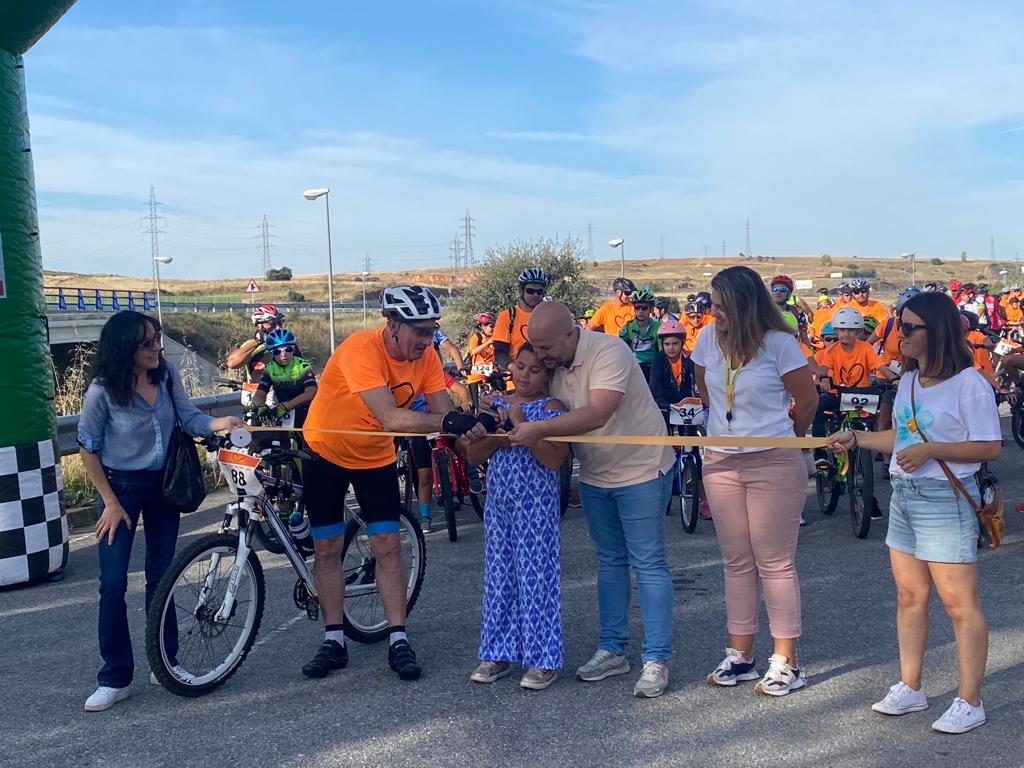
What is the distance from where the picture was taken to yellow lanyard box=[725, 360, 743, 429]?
4855 millimetres

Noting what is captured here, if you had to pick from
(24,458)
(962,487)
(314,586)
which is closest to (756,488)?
(962,487)

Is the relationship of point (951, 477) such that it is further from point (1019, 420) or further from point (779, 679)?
point (1019, 420)

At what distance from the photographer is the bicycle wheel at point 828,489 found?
8.97 m

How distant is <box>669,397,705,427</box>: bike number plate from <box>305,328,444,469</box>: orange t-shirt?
369 centimetres

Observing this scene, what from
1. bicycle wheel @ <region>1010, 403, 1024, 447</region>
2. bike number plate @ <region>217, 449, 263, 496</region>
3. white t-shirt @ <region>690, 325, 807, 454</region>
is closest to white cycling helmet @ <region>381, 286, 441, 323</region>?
bike number plate @ <region>217, 449, 263, 496</region>

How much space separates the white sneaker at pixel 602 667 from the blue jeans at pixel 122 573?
1970 millimetres

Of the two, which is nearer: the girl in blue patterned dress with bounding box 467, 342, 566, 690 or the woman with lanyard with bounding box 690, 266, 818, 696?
the woman with lanyard with bounding box 690, 266, 818, 696

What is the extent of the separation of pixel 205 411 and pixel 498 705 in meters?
8.04

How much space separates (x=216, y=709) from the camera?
4.82m

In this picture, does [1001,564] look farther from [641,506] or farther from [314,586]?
[314,586]

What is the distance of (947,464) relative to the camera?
4246 mm

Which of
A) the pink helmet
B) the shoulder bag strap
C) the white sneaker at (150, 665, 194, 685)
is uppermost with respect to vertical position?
the pink helmet

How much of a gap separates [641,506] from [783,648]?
92 centimetres

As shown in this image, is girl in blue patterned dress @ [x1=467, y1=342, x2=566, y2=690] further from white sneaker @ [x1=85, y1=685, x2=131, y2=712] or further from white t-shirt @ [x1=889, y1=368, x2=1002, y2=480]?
white sneaker @ [x1=85, y1=685, x2=131, y2=712]
